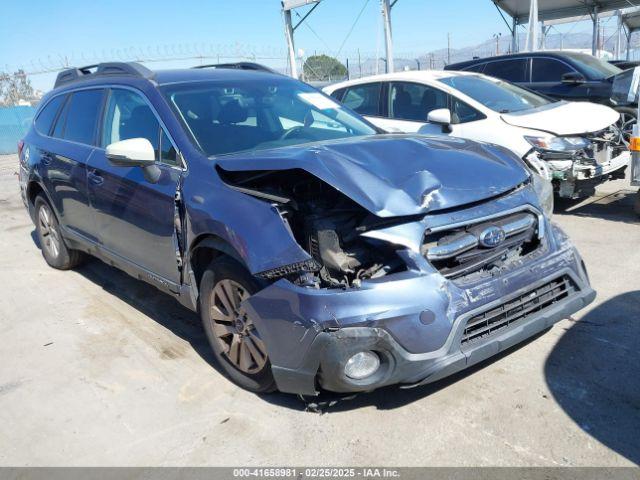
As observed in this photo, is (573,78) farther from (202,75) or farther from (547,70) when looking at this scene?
(202,75)

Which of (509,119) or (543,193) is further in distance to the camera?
(509,119)

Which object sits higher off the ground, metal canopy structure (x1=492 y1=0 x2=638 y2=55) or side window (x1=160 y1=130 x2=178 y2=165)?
metal canopy structure (x1=492 y1=0 x2=638 y2=55)

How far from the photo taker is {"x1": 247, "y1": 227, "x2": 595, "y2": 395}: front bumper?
2.66m

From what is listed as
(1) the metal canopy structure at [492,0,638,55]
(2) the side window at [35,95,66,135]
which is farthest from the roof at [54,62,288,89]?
(1) the metal canopy structure at [492,0,638,55]

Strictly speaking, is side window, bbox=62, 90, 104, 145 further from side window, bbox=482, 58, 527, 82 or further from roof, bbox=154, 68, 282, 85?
side window, bbox=482, 58, 527, 82

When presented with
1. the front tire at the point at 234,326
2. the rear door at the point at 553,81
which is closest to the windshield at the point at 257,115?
the front tire at the point at 234,326

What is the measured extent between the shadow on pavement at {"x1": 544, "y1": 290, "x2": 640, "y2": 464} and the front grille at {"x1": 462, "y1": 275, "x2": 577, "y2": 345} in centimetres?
46

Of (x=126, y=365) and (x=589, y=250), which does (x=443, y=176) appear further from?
(x=589, y=250)

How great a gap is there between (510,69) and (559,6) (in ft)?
45.0

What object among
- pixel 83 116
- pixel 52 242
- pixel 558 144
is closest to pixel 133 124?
pixel 83 116

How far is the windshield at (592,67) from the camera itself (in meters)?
9.56

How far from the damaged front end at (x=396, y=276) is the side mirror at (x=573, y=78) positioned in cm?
707

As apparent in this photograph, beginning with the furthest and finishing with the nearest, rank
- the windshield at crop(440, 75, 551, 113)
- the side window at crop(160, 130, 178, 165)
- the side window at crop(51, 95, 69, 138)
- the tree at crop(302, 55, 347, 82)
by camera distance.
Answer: the tree at crop(302, 55, 347, 82)
the windshield at crop(440, 75, 551, 113)
the side window at crop(51, 95, 69, 138)
the side window at crop(160, 130, 178, 165)

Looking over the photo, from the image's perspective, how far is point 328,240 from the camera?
9.54 ft
